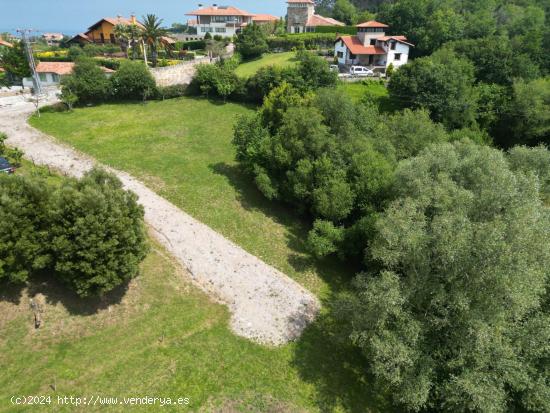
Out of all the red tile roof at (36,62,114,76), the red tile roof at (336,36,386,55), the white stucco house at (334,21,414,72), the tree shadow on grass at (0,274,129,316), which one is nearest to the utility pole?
the red tile roof at (36,62,114,76)

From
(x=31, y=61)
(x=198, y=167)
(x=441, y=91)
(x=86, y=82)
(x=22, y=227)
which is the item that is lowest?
(x=198, y=167)

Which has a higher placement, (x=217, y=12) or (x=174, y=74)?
(x=217, y=12)

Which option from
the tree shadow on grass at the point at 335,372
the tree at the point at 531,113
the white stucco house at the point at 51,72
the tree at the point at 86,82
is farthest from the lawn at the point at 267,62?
the tree shadow on grass at the point at 335,372

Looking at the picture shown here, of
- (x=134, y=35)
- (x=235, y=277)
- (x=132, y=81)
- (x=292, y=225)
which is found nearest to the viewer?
(x=235, y=277)

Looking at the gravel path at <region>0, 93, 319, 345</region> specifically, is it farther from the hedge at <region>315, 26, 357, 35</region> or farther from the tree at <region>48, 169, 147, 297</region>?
the hedge at <region>315, 26, 357, 35</region>

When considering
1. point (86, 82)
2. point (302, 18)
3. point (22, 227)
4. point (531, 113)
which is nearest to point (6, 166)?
point (22, 227)

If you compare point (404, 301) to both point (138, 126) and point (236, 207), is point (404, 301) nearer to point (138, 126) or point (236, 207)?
point (236, 207)

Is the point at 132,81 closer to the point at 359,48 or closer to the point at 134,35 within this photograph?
the point at 134,35
